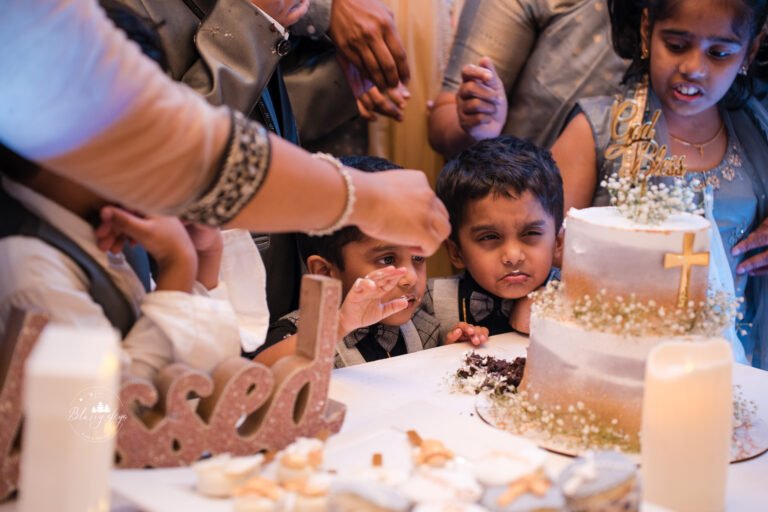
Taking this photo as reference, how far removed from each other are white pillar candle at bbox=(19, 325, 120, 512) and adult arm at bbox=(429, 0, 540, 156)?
7.67 ft

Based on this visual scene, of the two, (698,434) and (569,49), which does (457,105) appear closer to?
(569,49)

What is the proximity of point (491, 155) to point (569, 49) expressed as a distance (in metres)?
0.82

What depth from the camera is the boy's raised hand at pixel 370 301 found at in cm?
219

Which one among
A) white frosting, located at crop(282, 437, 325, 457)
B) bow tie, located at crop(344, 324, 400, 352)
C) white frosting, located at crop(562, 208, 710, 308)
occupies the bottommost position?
bow tie, located at crop(344, 324, 400, 352)

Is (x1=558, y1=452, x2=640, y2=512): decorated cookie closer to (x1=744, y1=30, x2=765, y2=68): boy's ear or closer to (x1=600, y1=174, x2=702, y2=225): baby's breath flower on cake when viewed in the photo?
(x1=600, y1=174, x2=702, y2=225): baby's breath flower on cake

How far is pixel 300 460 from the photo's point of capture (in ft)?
4.71

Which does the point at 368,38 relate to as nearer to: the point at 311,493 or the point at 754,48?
the point at 754,48

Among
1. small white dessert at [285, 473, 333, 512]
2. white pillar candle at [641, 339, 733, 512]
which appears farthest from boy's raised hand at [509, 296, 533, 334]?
small white dessert at [285, 473, 333, 512]

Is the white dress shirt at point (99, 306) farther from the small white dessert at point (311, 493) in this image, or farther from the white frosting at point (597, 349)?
the white frosting at point (597, 349)

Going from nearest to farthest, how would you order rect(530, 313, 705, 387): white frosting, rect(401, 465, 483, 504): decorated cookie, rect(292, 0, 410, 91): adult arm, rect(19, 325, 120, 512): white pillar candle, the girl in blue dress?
1. rect(19, 325, 120, 512): white pillar candle
2. rect(401, 465, 483, 504): decorated cookie
3. rect(530, 313, 705, 387): white frosting
4. rect(292, 0, 410, 91): adult arm
5. the girl in blue dress

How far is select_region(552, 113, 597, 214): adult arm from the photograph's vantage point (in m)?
3.12

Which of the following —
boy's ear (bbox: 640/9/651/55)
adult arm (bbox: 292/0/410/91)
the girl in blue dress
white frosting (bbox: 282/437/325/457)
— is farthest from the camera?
boy's ear (bbox: 640/9/651/55)

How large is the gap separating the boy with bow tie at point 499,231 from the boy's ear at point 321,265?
0.37 meters

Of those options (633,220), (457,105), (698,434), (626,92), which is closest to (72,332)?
(698,434)
